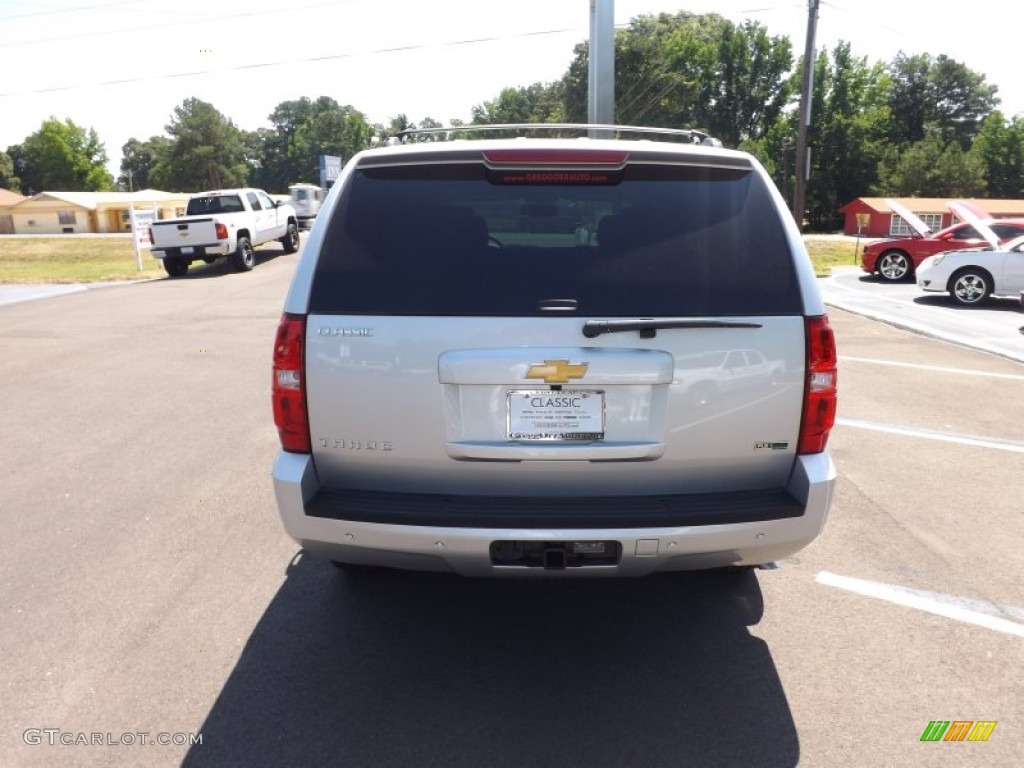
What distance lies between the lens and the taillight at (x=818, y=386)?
296 centimetres

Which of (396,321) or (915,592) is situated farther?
(915,592)

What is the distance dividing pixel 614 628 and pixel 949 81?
108110 mm

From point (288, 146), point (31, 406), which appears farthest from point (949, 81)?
point (31, 406)

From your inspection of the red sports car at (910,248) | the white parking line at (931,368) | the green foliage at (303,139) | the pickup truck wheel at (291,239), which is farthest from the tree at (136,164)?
the white parking line at (931,368)

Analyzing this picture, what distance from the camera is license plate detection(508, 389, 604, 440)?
2906 mm

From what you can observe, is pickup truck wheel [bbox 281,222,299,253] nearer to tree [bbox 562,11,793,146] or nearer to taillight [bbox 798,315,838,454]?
taillight [bbox 798,315,838,454]

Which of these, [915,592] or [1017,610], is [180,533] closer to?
[915,592]

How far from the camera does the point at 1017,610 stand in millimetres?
3738

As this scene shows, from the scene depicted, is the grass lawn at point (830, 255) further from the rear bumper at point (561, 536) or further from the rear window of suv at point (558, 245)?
the rear bumper at point (561, 536)

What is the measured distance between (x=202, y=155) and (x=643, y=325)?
116m

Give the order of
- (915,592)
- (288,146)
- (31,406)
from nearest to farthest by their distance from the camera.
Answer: (915,592) → (31,406) → (288,146)

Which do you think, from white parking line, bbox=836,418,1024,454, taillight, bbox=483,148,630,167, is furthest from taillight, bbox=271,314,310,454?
white parking line, bbox=836,418,1024,454

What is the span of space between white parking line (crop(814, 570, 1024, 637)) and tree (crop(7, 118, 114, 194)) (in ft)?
409

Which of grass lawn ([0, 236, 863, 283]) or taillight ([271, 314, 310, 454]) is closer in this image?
taillight ([271, 314, 310, 454])
